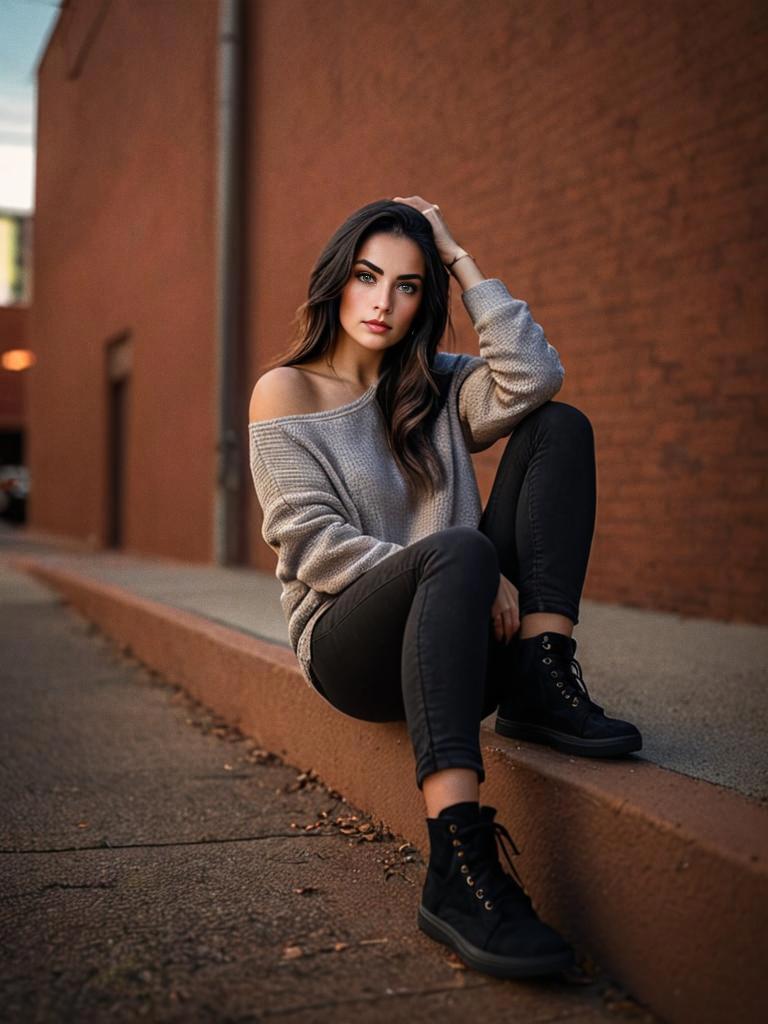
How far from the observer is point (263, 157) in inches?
318

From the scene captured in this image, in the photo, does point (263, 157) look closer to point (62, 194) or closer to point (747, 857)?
point (747, 857)

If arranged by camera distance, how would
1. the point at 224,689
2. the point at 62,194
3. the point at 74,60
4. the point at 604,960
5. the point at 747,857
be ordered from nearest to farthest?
the point at 747,857 < the point at 604,960 < the point at 224,689 < the point at 74,60 < the point at 62,194

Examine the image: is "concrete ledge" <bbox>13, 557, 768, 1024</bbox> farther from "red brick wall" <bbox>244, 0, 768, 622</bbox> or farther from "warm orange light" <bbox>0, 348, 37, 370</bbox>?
"warm orange light" <bbox>0, 348, 37, 370</bbox>

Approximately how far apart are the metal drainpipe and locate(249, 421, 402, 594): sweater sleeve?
5.68m

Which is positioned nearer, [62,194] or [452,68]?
[452,68]

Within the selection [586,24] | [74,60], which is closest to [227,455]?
[586,24]

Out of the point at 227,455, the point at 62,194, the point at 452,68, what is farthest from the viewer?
the point at 62,194

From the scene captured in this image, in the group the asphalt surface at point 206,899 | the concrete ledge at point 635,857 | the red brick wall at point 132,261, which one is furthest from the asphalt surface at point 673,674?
the red brick wall at point 132,261

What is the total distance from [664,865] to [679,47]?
3.68 metres

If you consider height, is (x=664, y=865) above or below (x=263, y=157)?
below

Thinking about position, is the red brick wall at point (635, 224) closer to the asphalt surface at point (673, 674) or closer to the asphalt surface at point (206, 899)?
the asphalt surface at point (673, 674)

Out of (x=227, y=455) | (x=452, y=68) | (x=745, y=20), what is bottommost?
(x=227, y=455)

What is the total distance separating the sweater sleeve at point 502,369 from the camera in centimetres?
235

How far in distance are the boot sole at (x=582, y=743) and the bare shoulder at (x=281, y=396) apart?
2.81ft
